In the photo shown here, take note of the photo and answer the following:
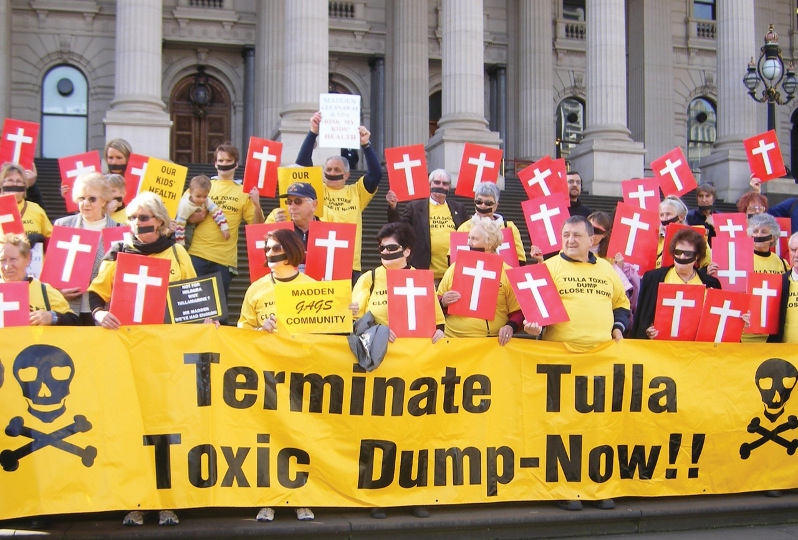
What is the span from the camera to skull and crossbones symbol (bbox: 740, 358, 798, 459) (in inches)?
303

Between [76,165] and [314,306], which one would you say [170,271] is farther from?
[76,165]

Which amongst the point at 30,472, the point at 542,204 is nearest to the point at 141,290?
the point at 30,472

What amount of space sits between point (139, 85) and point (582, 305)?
14.1 metres

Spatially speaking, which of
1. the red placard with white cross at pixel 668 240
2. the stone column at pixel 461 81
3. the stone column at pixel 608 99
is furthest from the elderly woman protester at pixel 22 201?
the stone column at pixel 608 99

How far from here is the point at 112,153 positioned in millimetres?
9102

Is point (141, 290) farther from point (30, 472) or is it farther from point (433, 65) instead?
point (433, 65)

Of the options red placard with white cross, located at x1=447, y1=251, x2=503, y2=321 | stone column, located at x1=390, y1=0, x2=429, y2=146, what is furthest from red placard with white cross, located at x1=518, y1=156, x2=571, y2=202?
stone column, located at x1=390, y1=0, x2=429, y2=146

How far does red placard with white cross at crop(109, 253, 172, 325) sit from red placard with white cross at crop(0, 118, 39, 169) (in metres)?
5.66

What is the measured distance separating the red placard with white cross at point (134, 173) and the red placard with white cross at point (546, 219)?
3.99 m

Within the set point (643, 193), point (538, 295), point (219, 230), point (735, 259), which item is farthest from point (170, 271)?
point (643, 193)

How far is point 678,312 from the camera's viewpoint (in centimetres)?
782

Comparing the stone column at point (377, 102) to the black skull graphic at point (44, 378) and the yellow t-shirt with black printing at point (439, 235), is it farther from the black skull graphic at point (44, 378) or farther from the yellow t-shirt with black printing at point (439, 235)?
the black skull graphic at point (44, 378)

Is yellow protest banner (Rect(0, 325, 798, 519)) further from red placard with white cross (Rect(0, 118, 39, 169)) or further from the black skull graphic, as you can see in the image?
red placard with white cross (Rect(0, 118, 39, 169))

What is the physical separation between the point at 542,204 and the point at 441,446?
306 cm
